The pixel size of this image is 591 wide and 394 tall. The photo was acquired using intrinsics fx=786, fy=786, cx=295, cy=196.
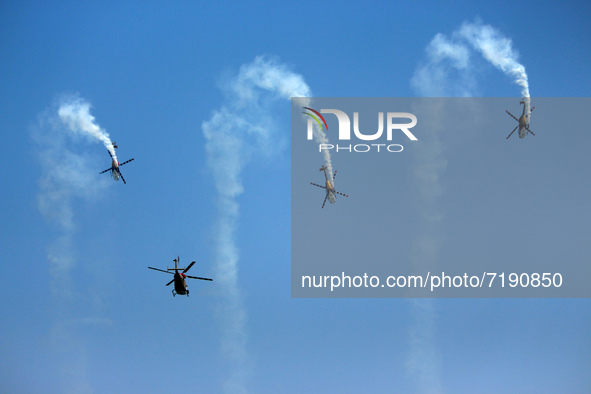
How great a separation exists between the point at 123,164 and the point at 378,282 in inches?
1565

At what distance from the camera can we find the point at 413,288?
321 ft

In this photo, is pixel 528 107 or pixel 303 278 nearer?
pixel 303 278

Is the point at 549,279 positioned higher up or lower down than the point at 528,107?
lower down

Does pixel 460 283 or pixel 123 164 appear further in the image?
pixel 123 164

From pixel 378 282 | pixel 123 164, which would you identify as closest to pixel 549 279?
pixel 378 282

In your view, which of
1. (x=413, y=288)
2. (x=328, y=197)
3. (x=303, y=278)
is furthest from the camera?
(x=328, y=197)

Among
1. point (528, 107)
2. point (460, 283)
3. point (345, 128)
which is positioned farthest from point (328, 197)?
point (528, 107)

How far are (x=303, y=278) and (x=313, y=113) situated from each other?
21.4 m

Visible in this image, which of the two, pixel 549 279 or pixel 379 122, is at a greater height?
pixel 379 122

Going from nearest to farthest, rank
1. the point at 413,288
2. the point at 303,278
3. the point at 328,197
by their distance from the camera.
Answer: the point at 303,278 → the point at 413,288 → the point at 328,197

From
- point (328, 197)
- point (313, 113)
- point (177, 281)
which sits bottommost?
point (177, 281)

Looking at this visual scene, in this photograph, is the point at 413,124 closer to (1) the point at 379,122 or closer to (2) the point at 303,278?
(1) the point at 379,122

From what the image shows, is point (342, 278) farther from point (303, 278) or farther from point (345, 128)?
point (345, 128)

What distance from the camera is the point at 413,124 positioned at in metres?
100
